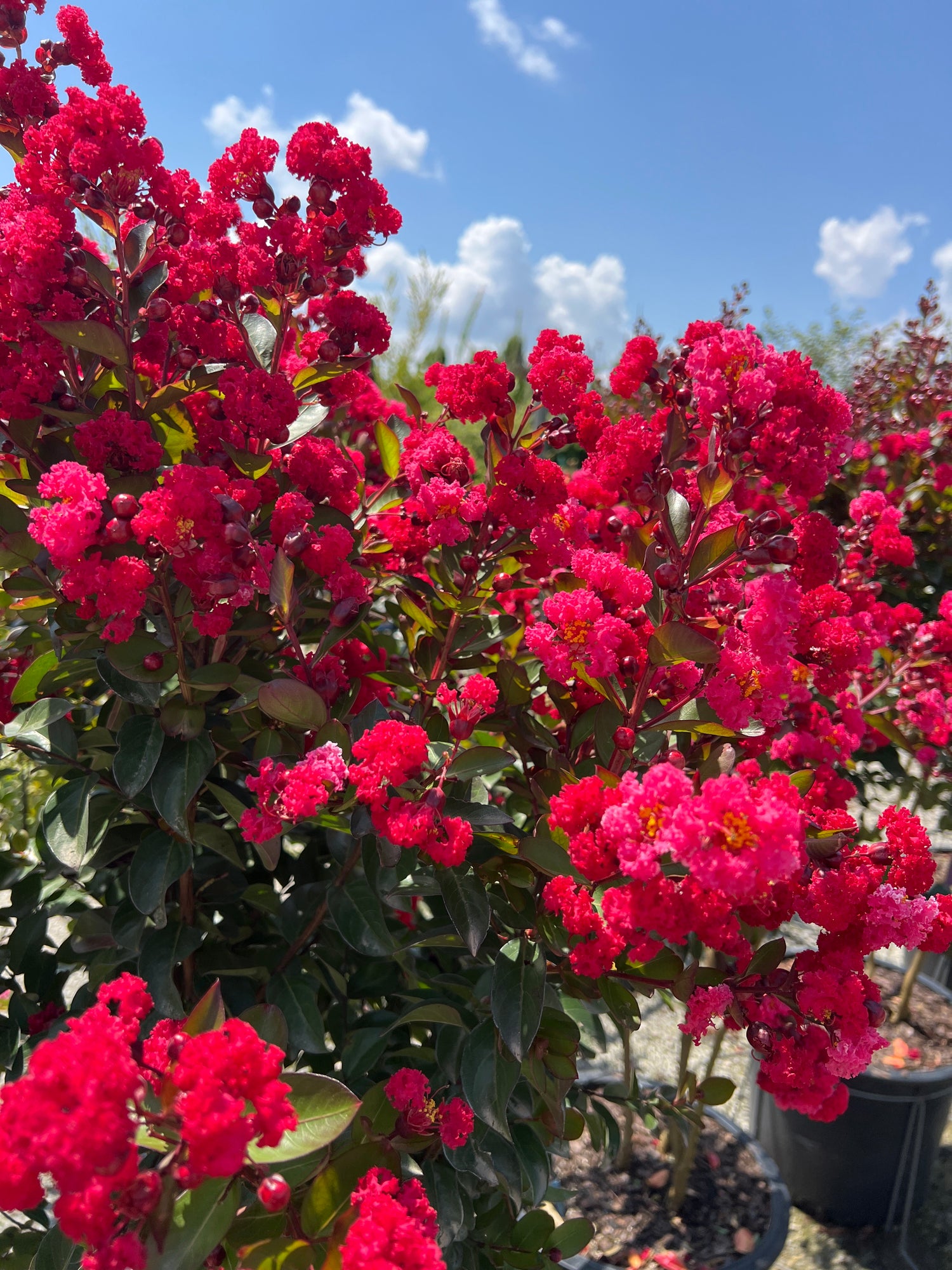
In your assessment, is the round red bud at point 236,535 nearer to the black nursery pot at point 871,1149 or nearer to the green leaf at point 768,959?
the green leaf at point 768,959

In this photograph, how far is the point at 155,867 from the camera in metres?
1.19

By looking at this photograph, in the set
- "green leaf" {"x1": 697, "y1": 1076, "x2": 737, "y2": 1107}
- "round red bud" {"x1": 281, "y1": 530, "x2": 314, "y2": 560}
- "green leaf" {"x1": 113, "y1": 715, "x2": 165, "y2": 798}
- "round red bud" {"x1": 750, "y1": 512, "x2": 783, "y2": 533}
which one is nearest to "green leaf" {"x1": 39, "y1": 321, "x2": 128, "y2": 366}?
"round red bud" {"x1": 281, "y1": 530, "x2": 314, "y2": 560}

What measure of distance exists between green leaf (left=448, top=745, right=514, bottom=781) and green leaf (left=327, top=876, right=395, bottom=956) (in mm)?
301

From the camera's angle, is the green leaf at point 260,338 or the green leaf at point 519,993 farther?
the green leaf at point 260,338

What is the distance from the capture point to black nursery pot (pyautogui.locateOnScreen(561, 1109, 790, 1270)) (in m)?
2.16

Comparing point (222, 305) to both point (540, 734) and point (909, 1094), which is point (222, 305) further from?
point (909, 1094)

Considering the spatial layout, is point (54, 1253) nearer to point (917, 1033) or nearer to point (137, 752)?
point (137, 752)

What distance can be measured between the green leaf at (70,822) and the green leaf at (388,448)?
78 cm

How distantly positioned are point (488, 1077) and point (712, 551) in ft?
2.46

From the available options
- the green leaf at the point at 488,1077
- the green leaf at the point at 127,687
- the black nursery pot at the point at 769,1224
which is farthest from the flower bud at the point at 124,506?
the black nursery pot at the point at 769,1224

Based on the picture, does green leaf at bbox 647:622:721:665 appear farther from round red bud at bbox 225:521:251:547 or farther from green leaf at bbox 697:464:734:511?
round red bud at bbox 225:521:251:547

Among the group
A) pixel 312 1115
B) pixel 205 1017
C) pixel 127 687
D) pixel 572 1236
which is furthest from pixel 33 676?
pixel 572 1236

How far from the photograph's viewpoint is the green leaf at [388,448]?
1652 mm

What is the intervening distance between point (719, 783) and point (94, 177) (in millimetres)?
1200
